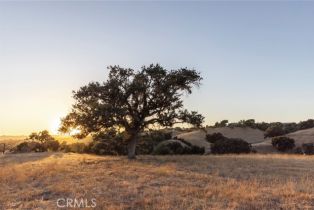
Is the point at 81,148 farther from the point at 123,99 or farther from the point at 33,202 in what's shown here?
the point at 33,202

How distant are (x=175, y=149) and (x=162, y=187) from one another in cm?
3163

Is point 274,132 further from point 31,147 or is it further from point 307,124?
point 31,147

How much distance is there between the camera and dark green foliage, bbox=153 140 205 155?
50.2 meters

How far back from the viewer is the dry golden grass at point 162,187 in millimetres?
16266

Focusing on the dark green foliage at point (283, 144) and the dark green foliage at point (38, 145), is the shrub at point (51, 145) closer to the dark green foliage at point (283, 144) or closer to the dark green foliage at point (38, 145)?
the dark green foliage at point (38, 145)

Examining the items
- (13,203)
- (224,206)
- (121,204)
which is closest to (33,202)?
(13,203)

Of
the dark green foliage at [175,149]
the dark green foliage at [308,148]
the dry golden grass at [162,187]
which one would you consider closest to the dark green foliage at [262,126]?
the dark green foliage at [308,148]

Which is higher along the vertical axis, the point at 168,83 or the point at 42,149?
the point at 168,83

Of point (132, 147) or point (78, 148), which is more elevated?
point (78, 148)

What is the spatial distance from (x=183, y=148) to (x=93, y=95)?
19.3m

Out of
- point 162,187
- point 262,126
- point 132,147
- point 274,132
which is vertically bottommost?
point 162,187

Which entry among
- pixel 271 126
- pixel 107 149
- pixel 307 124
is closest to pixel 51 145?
pixel 107 149

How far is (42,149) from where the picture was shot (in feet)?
195

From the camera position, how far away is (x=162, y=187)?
19.4 meters
